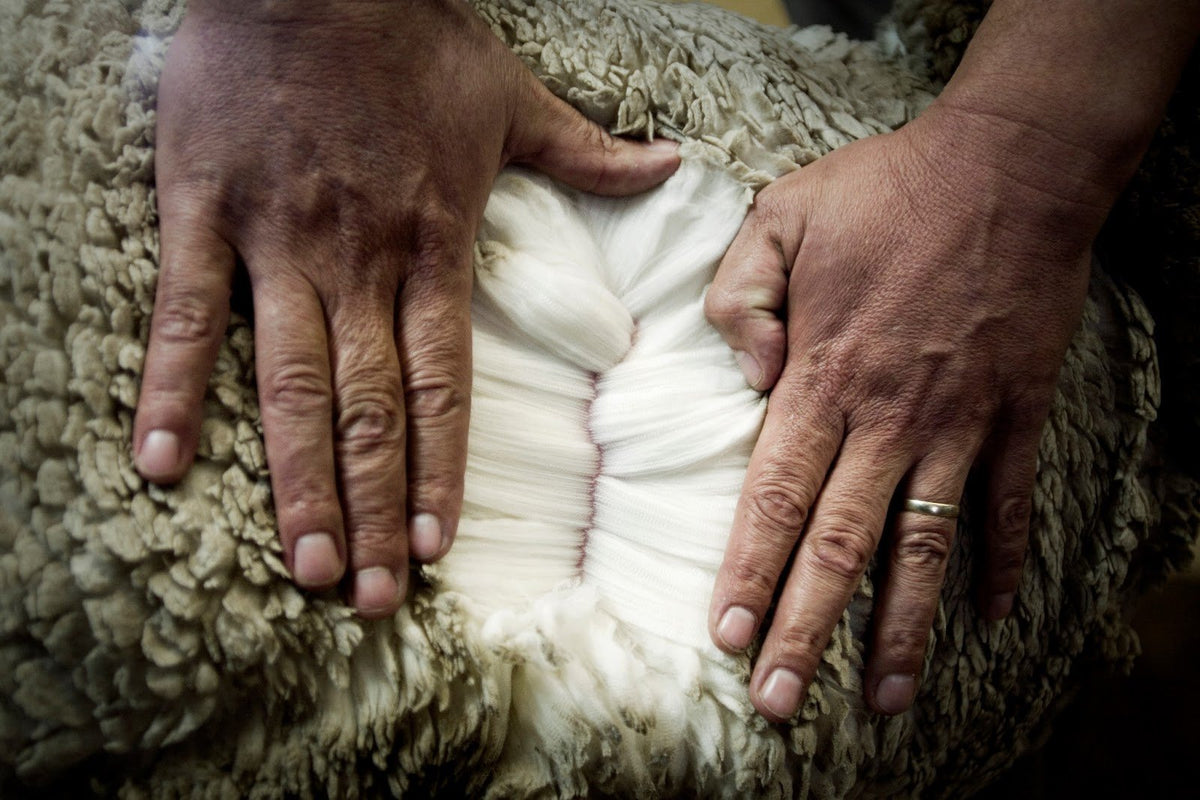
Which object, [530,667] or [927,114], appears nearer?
[530,667]

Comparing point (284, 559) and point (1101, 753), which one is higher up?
point (284, 559)

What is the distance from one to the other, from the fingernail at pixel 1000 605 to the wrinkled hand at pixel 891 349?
68mm

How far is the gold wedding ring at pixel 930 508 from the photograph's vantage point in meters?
0.51

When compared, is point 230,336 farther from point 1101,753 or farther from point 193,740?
point 1101,753

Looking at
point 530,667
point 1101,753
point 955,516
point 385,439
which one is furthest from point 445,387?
point 1101,753

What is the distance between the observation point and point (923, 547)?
1.64 feet

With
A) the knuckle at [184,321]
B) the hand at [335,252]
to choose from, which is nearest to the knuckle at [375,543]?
the hand at [335,252]

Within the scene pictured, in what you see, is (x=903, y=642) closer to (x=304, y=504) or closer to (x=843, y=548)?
(x=843, y=548)

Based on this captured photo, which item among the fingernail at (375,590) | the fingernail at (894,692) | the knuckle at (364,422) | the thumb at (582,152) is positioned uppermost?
the thumb at (582,152)

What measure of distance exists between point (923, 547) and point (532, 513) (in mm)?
240

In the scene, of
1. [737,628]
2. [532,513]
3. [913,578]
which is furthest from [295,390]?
[913,578]

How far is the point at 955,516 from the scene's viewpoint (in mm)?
513

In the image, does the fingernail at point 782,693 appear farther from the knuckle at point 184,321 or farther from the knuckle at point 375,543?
the knuckle at point 184,321

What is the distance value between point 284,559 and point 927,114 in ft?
1.55
